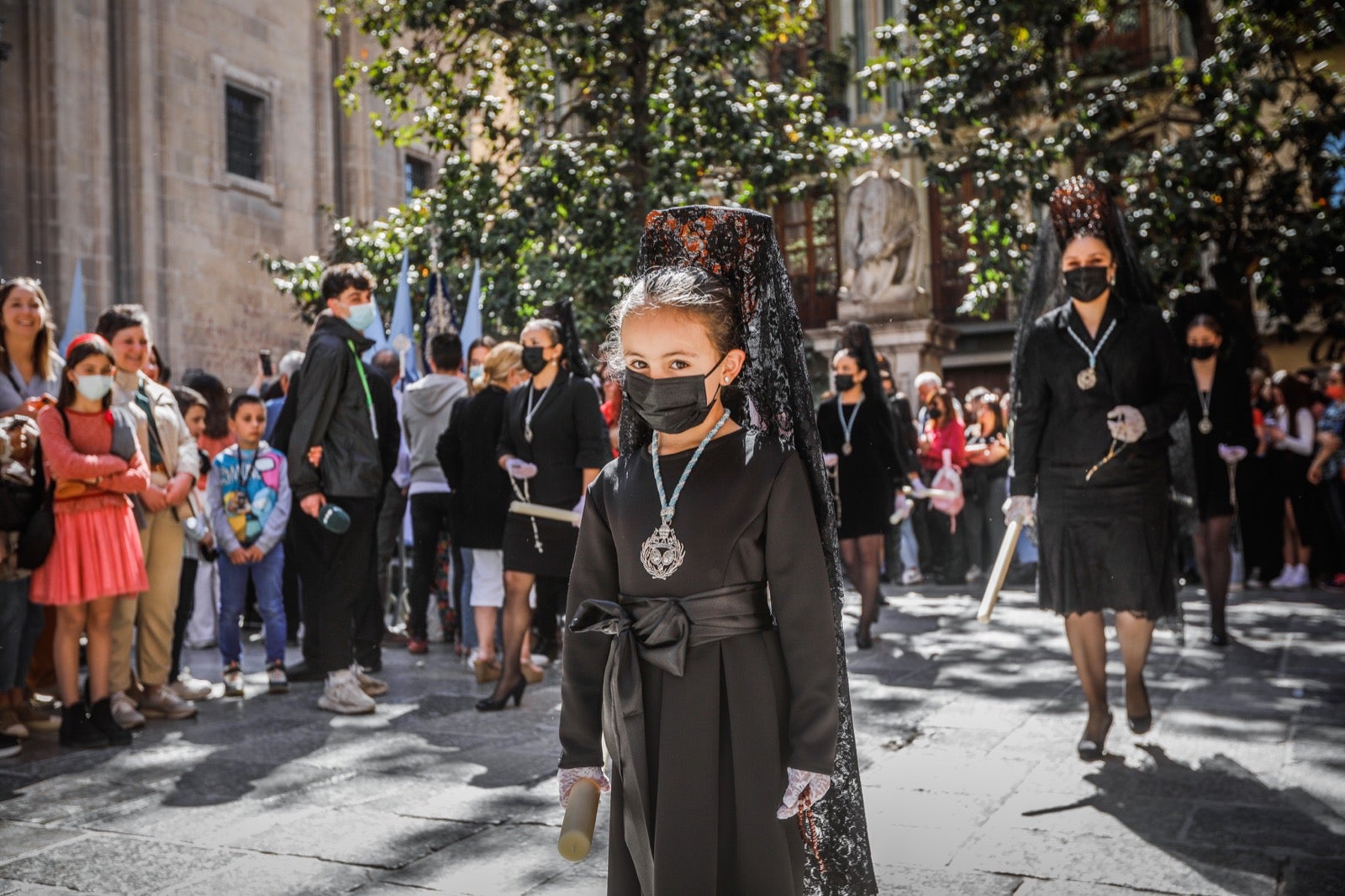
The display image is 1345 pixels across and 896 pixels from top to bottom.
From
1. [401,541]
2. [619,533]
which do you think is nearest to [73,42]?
[401,541]

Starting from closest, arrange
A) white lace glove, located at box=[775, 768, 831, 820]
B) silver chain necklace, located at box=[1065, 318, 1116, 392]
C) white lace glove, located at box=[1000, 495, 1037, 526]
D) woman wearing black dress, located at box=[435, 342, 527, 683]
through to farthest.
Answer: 1. white lace glove, located at box=[775, 768, 831, 820]
2. white lace glove, located at box=[1000, 495, 1037, 526]
3. silver chain necklace, located at box=[1065, 318, 1116, 392]
4. woman wearing black dress, located at box=[435, 342, 527, 683]

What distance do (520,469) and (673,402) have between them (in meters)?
4.61

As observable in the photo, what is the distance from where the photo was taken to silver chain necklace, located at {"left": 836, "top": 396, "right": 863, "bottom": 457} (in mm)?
9594

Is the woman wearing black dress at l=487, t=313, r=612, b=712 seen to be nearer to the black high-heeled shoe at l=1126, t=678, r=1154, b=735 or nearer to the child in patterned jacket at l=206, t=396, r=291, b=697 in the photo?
the child in patterned jacket at l=206, t=396, r=291, b=697

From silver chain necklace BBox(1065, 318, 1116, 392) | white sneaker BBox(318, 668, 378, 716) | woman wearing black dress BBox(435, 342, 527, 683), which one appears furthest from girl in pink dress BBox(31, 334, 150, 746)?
silver chain necklace BBox(1065, 318, 1116, 392)

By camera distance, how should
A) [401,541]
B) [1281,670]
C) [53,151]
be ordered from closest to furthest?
[1281,670] → [401,541] → [53,151]

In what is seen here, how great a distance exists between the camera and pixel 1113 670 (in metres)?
7.86

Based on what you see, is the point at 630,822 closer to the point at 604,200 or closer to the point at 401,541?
the point at 401,541

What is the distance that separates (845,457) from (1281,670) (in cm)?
318

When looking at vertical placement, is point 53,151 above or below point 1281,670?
above

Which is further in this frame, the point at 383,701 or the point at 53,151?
the point at 53,151

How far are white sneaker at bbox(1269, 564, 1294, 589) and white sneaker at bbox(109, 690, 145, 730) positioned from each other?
10.7 metres

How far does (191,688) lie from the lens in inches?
306

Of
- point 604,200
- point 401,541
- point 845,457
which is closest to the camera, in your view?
point 845,457
